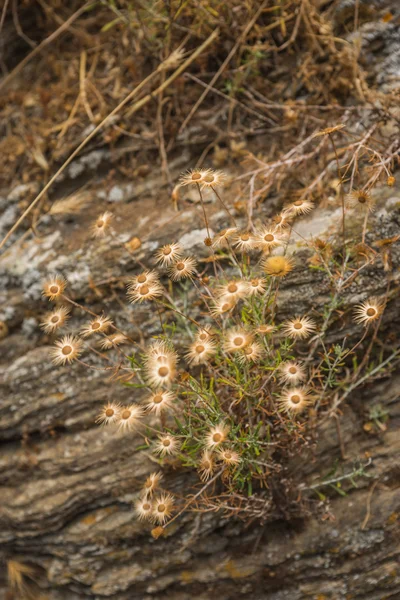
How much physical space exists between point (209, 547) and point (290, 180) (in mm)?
1821

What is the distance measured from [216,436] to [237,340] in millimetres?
332

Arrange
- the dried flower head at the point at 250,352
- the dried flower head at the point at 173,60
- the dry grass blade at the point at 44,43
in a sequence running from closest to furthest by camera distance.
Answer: the dried flower head at the point at 250,352, the dried flower head at the point at 173,60, the dry grass blade at the point at 44,43

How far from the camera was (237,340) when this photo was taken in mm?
1641

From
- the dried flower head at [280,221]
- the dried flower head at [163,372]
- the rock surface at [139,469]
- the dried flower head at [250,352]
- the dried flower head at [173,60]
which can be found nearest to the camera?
the dried flower head at [163,372]

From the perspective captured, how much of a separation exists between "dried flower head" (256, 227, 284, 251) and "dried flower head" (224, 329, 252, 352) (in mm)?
313

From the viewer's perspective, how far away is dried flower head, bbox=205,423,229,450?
1.67 m

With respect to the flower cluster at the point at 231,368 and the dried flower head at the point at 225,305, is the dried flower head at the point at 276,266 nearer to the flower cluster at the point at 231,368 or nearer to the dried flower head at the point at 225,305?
the flower cluster at the point at 231,368

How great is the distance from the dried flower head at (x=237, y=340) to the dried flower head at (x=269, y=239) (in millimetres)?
313

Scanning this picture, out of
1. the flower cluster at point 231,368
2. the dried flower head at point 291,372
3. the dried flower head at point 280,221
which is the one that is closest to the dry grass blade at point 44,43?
the flower cluster at point 231,368

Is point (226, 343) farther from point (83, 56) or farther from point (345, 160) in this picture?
point (83, 56)

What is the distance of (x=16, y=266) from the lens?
287cm

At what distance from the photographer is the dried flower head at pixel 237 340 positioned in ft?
5.27

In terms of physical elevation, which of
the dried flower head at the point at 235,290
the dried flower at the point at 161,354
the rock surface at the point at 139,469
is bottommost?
the rock surface at the point at 139,469

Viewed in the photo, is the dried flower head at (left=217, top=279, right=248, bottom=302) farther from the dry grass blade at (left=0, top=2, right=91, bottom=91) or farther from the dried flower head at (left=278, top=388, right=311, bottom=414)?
the dry grass blade at (left=0, top=2, right=91, bottom=91)
